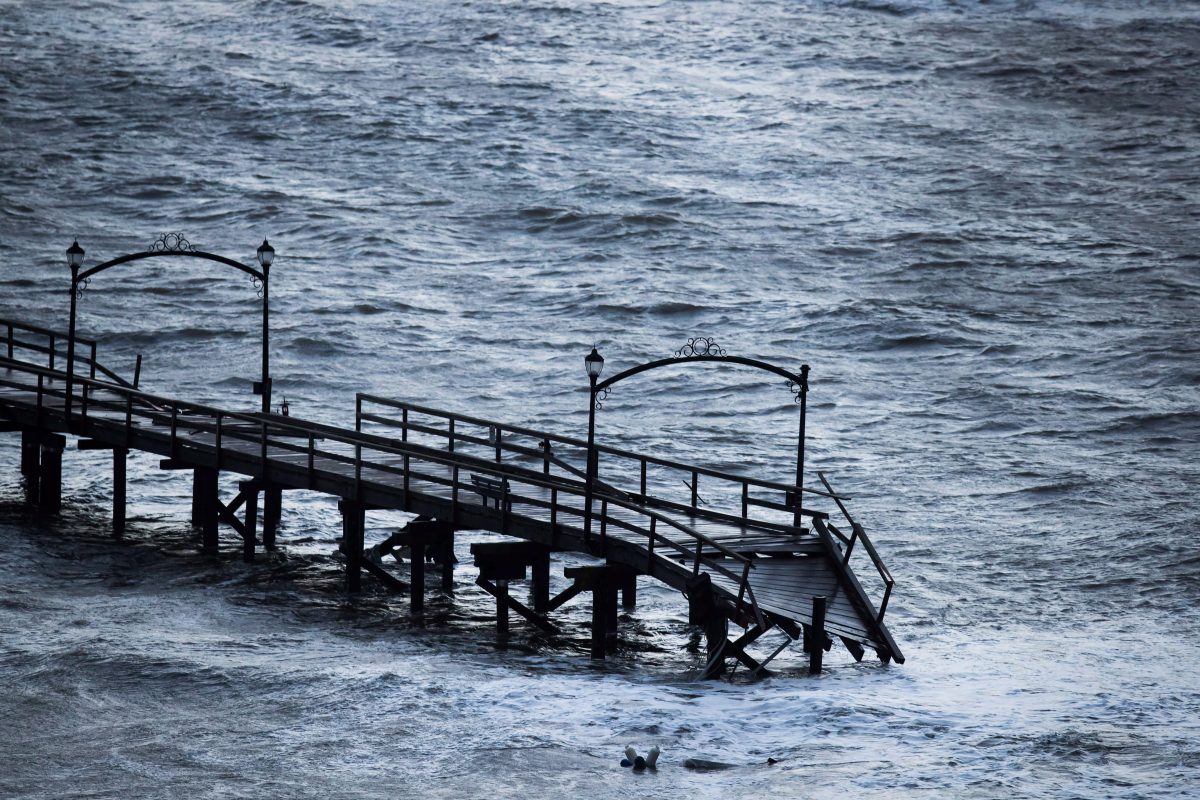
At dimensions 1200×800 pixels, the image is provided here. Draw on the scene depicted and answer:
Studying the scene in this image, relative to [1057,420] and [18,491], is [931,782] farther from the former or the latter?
[1057,420]

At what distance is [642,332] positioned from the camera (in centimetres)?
5438

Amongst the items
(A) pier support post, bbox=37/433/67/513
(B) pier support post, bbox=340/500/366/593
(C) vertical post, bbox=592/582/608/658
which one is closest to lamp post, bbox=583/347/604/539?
(C) vertical post, bbox=592/582/608/658

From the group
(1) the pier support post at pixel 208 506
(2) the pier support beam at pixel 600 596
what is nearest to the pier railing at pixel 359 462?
(2) the pier support beam at pixel 600 596

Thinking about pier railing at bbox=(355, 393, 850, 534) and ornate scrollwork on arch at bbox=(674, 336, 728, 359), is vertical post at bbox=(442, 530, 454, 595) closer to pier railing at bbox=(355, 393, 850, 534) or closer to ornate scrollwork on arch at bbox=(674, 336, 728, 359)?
pier railing at bbox=(355, 393, 850, 534)

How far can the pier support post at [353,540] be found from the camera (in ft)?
88.7

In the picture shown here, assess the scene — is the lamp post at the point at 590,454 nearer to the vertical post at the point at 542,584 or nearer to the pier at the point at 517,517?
the pier at the point at 517,517

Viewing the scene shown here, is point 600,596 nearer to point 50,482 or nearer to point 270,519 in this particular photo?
point 270,519

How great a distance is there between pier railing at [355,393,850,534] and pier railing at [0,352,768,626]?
0.24 metres

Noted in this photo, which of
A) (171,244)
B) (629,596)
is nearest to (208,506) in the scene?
(629,596)

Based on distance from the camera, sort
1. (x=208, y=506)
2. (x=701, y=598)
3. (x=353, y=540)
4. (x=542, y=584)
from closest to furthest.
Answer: (x=701, y=598) < (x=542, y=584) < (x=353, y=540) < (x=208, y=506)

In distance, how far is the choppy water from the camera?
20.7m

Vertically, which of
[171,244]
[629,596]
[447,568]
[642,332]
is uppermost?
[171,244]

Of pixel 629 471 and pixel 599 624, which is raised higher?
pixel 599 624

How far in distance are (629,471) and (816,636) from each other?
17751 mm
